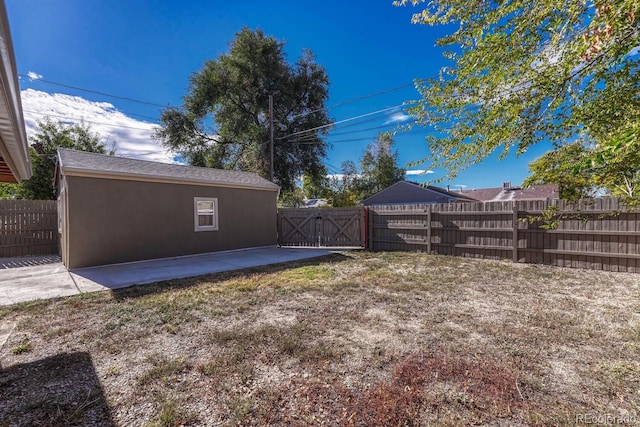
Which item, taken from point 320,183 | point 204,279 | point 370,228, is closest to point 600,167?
point 204,279

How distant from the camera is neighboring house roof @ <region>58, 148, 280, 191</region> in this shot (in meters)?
7.15

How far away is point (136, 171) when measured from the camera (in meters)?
8.06

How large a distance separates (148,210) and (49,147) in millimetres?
16298

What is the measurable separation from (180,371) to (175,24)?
1526cm

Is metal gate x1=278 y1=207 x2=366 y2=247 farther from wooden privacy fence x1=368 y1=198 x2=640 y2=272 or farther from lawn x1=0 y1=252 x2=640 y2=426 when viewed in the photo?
lawn x1=0 y1=252 x2=640 y2=426

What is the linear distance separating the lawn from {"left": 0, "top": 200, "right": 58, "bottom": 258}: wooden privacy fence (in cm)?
741

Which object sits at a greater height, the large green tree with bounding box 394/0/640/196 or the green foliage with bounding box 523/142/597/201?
the large green tree with bounding box 394/0/640/196

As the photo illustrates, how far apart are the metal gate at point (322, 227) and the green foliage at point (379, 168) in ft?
59.3

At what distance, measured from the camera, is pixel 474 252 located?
8.55 m

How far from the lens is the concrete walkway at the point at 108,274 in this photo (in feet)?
17.5

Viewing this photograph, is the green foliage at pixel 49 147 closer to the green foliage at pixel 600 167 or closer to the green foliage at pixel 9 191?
the green foliage at pixel 9 191

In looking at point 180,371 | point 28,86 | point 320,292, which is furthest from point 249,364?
point 28,86

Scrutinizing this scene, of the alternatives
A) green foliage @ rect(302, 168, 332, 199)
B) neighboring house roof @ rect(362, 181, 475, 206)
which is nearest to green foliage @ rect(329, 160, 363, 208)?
green foliage @ rect(302, 168, 332, 199)

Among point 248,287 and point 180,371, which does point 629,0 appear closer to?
point 180,371
